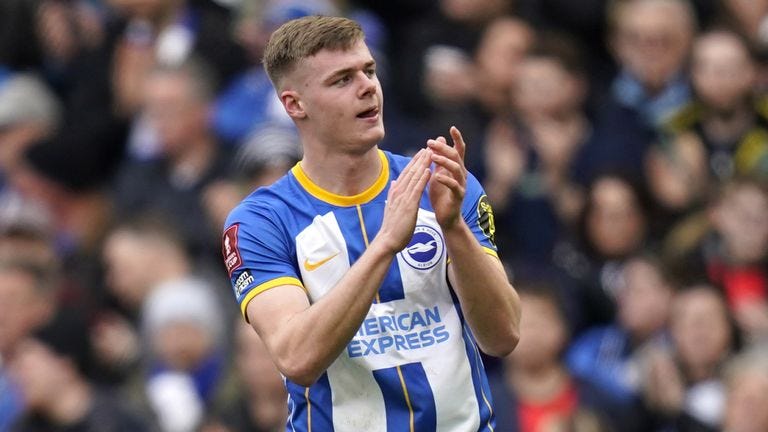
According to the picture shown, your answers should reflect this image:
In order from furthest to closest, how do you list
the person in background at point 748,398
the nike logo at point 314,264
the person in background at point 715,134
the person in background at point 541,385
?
1. the person in background at point 715,134
2. the person in background at point 541,385
3. the person in background at point 748,398
4. the nike logo at point 314,264

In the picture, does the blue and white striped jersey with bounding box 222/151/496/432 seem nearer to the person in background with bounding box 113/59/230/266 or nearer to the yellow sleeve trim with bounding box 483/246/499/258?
the yellow sleeve trim with bounding box 483/246/499/258

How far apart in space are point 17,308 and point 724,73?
15.4ft

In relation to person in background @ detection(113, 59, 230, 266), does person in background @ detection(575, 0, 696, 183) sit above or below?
above

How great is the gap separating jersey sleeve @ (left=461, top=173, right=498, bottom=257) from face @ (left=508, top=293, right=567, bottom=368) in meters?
3.13

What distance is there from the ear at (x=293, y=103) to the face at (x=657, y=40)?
5.11m

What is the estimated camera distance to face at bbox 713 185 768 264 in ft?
30.9

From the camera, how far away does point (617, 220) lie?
9953mm

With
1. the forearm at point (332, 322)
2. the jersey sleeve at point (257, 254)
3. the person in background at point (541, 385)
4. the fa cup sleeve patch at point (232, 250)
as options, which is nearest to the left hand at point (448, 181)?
the forearm at point (332, 322)

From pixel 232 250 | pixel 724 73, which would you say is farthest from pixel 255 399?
pixel 232 250

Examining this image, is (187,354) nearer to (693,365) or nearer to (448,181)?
(693,365)

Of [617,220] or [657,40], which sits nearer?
[617,220]

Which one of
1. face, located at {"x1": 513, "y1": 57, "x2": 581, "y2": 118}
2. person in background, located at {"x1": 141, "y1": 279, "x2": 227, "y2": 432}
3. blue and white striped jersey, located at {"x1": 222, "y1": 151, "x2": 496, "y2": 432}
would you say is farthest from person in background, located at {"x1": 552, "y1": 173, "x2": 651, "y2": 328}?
blue and white striped jersey, located at {"x1": 222, "y1": 151, "x2": 496, "y2": 432}

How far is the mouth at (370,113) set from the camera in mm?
5805

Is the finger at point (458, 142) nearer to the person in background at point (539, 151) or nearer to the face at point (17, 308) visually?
the person in background at point (539, 151)
